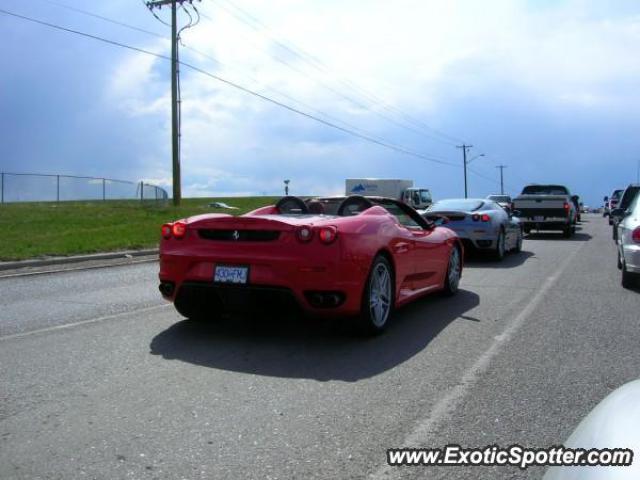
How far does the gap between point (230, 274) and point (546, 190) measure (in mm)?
23262

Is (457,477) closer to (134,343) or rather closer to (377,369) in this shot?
(377,369)

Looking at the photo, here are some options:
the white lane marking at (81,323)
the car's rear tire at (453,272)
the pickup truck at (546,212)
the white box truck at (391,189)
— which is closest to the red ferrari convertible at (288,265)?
the white lane marking at (81,323)

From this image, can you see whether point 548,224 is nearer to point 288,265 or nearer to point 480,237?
point 480,237

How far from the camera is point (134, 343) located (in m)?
5.49

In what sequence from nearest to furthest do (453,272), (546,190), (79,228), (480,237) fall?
(453,272) < (480,237) < (79,228) < (546,190)

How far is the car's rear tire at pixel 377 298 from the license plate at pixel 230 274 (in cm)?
→ 103

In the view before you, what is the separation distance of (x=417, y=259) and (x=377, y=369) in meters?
2.34

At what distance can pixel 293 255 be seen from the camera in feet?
17.2

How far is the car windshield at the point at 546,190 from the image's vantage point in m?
25.9

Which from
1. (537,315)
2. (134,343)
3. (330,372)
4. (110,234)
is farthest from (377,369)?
(110,234)

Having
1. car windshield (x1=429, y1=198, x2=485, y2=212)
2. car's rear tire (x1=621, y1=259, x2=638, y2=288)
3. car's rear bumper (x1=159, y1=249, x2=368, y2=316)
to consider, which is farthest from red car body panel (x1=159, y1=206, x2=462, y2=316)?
car windshield (x1=429, y1=198, x2=485, y2=212)

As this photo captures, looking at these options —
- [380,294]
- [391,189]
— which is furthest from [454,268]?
[391,189]

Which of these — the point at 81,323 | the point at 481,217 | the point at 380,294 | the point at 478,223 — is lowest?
the point at 81,323

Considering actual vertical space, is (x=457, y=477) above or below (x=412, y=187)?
below
